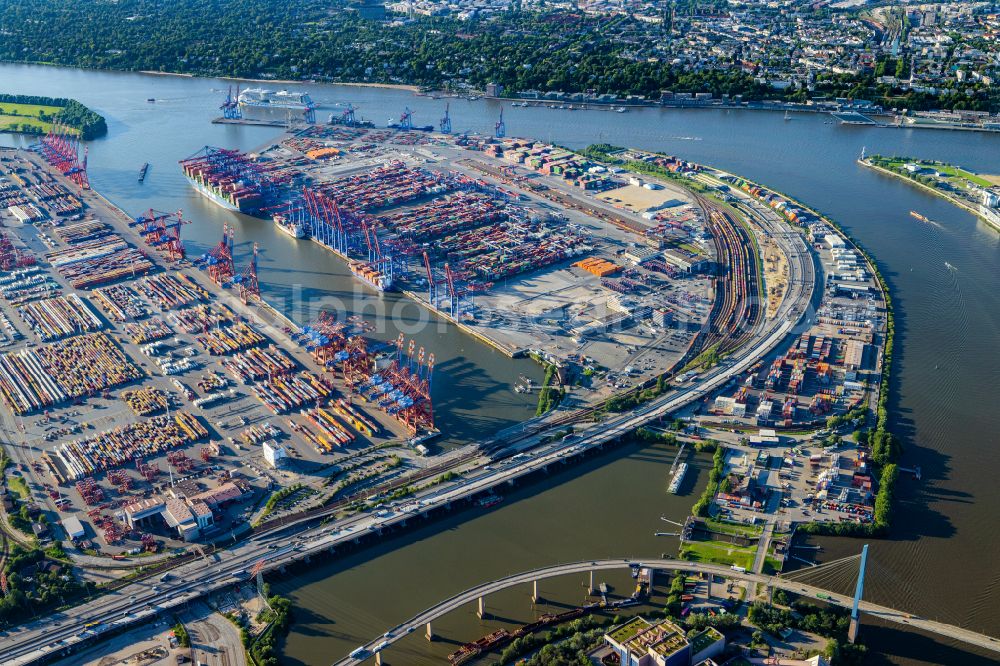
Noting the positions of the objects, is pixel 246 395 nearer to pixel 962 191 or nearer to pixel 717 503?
pixel 717 503

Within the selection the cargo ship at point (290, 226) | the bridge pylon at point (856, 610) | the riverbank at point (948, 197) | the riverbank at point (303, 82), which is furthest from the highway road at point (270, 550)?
the riverbank at point (303, 82)

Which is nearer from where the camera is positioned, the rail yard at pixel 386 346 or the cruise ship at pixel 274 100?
the rail yard at pixel 386 346

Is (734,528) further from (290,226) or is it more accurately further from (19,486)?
(290,226)

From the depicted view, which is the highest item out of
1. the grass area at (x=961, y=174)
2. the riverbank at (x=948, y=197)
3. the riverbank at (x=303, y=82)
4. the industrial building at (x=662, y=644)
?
the riverbank at (x=303, y=82)

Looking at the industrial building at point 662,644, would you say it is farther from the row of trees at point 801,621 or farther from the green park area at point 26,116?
the green park area at point 26,116

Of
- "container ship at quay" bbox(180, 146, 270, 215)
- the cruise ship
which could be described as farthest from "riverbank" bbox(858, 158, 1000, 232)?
the cruise ship

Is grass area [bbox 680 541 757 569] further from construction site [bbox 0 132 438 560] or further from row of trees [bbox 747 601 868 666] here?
construction site [bbox 0 132 438 560]

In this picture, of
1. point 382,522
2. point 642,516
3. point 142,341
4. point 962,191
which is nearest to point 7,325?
point 142,341
